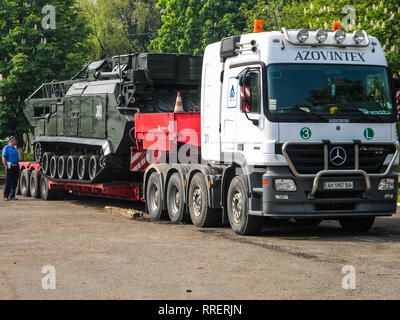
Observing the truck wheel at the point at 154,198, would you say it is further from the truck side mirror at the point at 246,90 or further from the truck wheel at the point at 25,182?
the truck wheel at the point at 25,182

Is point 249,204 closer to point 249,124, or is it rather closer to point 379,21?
point 249,124

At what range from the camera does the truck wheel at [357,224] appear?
1473cm

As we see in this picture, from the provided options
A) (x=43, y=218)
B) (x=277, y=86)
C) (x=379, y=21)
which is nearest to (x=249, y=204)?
(x=277, y=86)

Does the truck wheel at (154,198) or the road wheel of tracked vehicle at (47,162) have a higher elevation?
the road wheel of tracked vehicle at (47,162)

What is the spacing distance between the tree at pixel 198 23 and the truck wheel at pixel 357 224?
36.2 m

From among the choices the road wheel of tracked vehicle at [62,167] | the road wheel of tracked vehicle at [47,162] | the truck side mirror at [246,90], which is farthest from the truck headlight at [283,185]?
the road wheel of tracked vehicle at [47,162]

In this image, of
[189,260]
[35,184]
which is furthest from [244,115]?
[35,184]

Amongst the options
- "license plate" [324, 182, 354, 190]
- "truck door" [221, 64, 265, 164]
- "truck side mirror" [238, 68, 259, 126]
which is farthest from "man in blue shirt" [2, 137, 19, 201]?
"license plate" [324, 182, 354, 190]

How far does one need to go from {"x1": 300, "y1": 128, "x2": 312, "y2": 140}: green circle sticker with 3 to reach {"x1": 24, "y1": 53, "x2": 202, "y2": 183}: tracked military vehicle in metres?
6.53

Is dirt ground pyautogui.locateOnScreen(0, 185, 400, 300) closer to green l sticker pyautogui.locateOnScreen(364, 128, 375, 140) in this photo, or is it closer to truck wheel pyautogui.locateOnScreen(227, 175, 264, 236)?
truck wheel pyautogui.locateOnScreen(227, 175, 264, 236)

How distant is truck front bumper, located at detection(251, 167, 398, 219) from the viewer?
13.2 m

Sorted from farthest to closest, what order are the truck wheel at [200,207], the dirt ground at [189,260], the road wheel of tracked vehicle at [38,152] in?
the road wheel of tracked vehicle at [38,152] < the truck wheel at [200,207] < the dirt ground at [189,260]

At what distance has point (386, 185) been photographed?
13.7 m

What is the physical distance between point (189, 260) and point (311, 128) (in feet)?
10.9
